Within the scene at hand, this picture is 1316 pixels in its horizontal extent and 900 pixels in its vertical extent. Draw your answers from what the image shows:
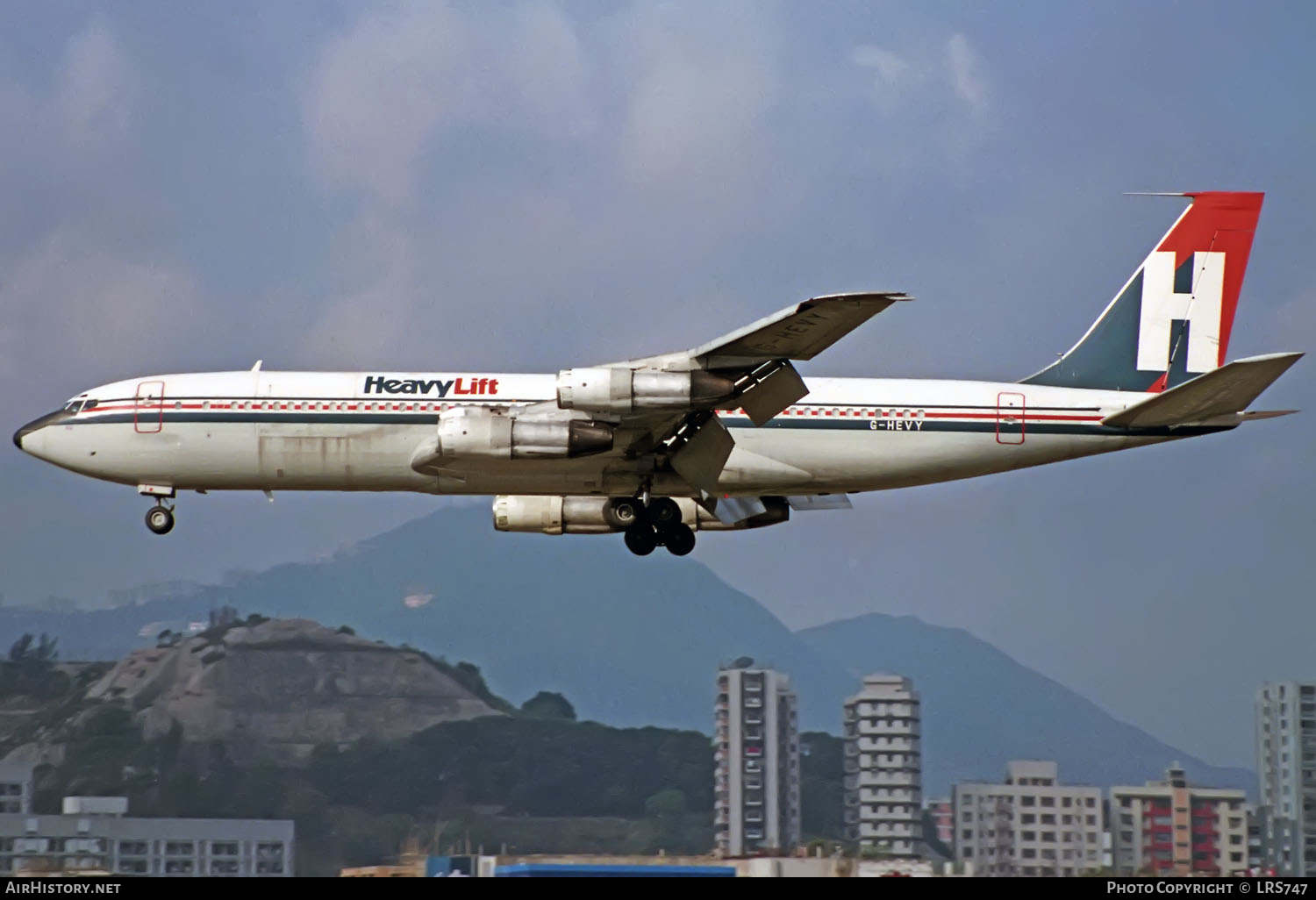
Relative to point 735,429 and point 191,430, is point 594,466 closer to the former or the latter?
point 735,429

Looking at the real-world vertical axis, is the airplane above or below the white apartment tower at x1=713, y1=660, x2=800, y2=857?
above

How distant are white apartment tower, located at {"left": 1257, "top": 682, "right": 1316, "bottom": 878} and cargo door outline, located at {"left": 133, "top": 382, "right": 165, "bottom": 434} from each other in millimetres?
36625

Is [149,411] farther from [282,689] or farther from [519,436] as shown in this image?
[282,689]

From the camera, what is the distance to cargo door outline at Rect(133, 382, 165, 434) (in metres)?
39.7

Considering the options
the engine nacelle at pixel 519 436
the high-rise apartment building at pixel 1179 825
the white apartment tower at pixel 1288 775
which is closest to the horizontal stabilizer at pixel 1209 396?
the engine nacelle at pixel 519 436

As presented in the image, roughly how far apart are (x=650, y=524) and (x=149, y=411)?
12.2m

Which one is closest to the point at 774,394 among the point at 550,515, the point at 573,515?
the point at 573,515

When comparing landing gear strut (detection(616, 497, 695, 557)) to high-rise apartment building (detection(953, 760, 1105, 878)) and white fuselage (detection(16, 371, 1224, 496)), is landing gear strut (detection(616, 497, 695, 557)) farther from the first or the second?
high-rise apartment building (detection(953, 760, 1105, 878))

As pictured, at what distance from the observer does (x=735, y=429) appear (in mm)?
39625

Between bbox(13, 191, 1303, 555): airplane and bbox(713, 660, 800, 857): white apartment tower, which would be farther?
bbox(713, 660, 800, 857): white apartment tower

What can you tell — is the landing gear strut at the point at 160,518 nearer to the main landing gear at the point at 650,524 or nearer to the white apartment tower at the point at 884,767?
the main landing gear at the point at 650,524

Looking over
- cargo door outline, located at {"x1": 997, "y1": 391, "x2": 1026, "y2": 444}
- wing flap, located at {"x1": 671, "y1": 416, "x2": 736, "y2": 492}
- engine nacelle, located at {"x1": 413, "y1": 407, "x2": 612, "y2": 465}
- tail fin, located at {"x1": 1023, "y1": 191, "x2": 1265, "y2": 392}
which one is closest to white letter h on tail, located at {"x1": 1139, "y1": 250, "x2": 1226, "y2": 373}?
tail fin, located at {"x1": 1023, "y1": 191, "x2": 1265, "y2": 392}
